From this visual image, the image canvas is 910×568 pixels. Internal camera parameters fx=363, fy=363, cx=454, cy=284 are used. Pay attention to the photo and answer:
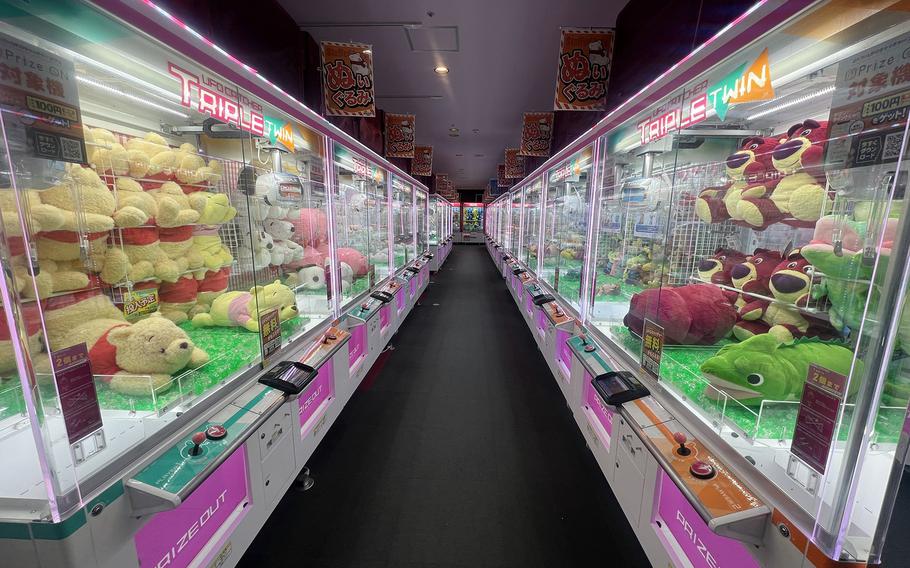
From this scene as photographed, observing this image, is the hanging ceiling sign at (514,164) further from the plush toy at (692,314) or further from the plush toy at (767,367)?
the plush toy at (767,367)

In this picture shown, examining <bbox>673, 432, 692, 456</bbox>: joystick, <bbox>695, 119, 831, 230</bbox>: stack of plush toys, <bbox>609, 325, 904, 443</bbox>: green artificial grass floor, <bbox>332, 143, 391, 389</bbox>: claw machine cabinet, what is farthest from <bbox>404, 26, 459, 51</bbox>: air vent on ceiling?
<bbox>673, 432, 692, 456</bbox>: joystick

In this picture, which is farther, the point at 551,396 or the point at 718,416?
the point at 551,396

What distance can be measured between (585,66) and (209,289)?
3.27 metres

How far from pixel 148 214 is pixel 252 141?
63cm

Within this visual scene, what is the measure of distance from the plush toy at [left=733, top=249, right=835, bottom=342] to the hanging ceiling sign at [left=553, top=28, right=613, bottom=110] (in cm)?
A: 217

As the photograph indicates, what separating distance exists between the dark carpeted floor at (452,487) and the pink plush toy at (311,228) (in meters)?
1.46

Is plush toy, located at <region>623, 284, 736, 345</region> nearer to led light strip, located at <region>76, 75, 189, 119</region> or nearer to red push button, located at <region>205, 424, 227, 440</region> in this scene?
red push button, located at <region>205, 424, 227, 440</region>

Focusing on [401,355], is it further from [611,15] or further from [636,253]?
[611,15]

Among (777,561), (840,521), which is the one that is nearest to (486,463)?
(777,561)

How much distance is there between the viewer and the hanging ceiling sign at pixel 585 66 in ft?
10.00

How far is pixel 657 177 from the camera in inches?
79.6

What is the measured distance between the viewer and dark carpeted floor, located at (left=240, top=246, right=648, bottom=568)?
5.94 ft

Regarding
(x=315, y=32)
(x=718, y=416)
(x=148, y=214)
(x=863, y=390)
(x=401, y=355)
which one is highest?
A: (x=315, y=32)

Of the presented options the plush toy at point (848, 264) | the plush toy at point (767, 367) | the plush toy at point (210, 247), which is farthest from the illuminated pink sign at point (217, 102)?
the plush toy at point (767, 367)
